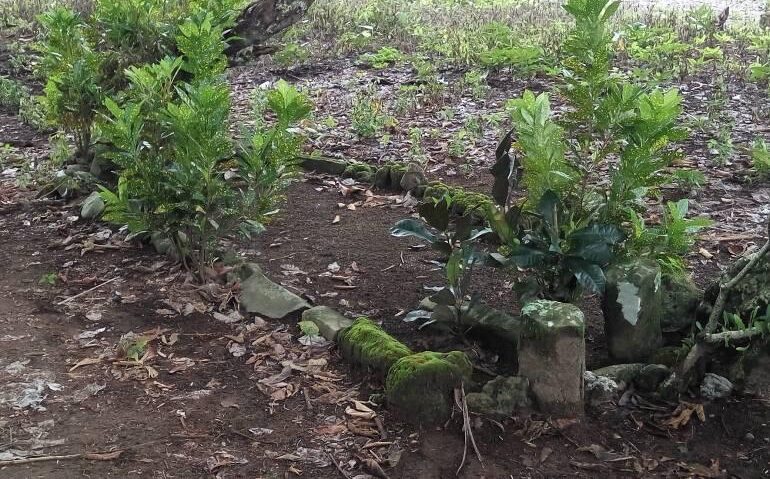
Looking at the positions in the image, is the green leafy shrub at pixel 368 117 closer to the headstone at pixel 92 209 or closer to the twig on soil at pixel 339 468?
the headstone at pixel 92 209

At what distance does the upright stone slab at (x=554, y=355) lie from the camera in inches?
119

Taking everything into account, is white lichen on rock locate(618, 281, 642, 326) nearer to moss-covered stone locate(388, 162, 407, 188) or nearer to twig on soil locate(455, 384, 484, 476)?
twig on soil locate(455, 384, 484, 476)

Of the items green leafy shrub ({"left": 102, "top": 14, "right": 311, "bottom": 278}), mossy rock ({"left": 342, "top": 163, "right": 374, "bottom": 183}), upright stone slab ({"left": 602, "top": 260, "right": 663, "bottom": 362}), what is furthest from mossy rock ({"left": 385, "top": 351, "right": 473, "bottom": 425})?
mossy rock ({"left": 342, "top": 163, "right": 374, "bottom": 183})

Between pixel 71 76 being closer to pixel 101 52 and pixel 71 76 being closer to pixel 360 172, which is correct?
pixel 101 52

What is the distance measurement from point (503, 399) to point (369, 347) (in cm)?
69

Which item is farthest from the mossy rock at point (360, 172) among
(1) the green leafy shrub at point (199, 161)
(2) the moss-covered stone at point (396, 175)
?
(1) the green leafy shrub at point (199, 161)

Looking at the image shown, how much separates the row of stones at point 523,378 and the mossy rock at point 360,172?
3106mm

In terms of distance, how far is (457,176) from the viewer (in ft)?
20.8

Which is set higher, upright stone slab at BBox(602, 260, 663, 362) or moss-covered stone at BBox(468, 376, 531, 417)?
upright stone slab at BBox(602, 260, 663, 362)

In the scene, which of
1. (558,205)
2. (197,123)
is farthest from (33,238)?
(558,205)

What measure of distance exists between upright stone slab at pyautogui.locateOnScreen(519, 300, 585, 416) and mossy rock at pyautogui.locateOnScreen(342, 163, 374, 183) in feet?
10.7

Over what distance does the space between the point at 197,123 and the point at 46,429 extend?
5.41ft

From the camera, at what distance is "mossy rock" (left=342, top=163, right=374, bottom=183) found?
6266mm

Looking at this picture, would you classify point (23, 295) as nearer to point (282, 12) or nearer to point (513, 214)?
point (513, 214)
